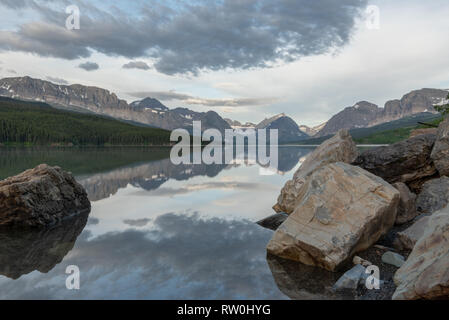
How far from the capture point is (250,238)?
1205 centimetres

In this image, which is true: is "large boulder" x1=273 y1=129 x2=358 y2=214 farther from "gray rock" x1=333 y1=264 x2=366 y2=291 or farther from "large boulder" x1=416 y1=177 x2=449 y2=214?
"gray rock" x1=333 y1=264 x2=366 y2=291

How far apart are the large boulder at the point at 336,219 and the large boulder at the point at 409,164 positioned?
20.0 feet

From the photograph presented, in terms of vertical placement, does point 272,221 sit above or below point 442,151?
below

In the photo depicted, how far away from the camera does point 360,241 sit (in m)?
9.48

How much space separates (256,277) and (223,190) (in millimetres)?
15807

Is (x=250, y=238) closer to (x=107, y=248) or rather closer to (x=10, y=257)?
(x=107, y=248)

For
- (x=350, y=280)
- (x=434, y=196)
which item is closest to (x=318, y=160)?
(x=434, y=196)

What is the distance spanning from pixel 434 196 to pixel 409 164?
295cm

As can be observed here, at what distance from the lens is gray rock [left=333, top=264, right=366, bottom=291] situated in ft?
25.0

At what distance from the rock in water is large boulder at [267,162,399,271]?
1067 centimetres

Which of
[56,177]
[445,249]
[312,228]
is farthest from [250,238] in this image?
[56,177]

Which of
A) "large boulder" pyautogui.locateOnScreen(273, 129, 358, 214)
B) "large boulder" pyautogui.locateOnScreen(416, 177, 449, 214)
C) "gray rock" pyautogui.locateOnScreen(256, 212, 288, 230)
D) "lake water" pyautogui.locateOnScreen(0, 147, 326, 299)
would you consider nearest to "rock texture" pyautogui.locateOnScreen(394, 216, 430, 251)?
"large boulder" pyautogui.locateOnScreen(416, 177, 449, 214)

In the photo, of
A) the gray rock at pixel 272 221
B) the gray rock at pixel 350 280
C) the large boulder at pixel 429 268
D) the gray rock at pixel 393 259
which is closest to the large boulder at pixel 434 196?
the gray rock at pixel 393 259

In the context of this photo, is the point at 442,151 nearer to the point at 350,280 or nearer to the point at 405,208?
the point at 405,208
